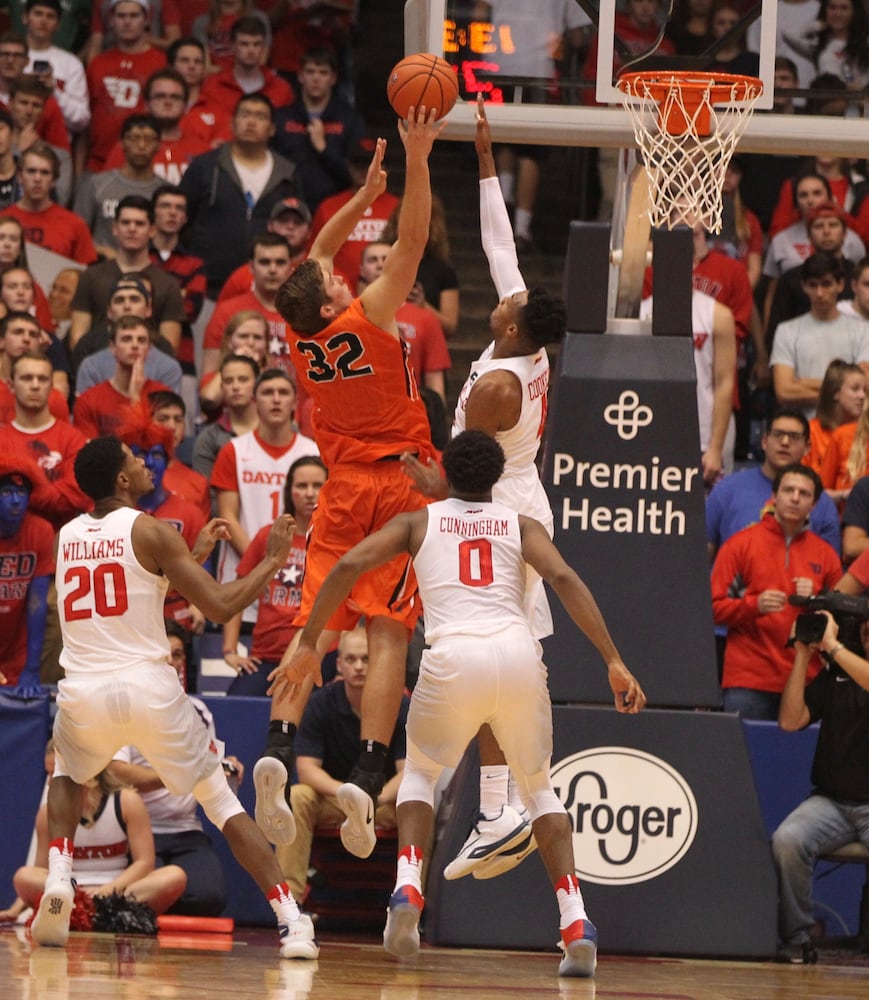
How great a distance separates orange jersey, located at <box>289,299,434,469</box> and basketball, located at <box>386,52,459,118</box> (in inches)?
33.9

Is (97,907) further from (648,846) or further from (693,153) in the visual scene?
(693,153)

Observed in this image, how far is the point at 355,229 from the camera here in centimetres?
1316

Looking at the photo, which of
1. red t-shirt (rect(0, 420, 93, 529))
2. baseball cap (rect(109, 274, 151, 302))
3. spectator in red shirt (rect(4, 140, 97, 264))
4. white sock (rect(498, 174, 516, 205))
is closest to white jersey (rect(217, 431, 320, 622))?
red t-shirt (rect(0, 420, 93, 529))

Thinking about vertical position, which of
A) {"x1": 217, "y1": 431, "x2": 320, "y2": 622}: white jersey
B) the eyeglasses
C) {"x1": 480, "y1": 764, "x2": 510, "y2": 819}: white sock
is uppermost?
the eyeglasses

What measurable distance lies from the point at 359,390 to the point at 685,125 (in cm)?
215

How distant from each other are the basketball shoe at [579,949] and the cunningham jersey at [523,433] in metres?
1.78

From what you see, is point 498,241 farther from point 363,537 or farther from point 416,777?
point 416,777

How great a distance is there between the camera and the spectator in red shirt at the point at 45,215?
1299 cm

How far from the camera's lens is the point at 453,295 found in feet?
43.1

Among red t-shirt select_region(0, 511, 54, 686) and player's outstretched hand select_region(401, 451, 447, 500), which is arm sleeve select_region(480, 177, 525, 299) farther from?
red t-shirt select_region(0, 511, 54, 686)

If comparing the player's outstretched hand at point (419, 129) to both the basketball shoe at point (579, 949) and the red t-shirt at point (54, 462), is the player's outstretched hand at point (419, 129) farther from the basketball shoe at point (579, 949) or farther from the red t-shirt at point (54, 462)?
the red t-shirt at point (54, 462)

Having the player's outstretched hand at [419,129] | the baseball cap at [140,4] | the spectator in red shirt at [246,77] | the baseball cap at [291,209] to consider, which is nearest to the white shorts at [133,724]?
the player's outstretched hand at [419,129]

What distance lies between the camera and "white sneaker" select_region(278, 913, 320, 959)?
7570 millimetres

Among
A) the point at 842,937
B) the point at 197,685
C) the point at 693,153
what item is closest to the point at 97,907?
the point at 197,685
